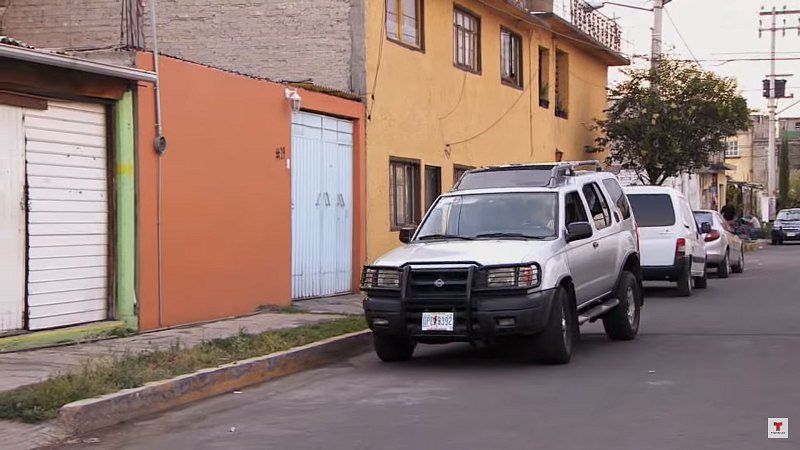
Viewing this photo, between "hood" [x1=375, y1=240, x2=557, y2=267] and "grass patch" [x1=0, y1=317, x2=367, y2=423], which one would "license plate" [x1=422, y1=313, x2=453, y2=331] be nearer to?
"hood" [x1=375, y1=240, x2=557, y2=267]

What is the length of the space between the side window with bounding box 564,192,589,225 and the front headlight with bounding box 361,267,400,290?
209 cm

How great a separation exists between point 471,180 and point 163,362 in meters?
4.95

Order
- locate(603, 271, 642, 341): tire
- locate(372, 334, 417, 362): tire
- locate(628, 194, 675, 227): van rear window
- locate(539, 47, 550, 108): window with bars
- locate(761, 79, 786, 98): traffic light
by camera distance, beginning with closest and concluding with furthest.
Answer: locate(372, 334, 417, 362): tire < locate(603, 271, 642, 341): tire < locate(628, 194, 675, 227): van rear window < locate(539, 47, 550, 108): window with bars < locate(761, 79, 786, 98): traffic light

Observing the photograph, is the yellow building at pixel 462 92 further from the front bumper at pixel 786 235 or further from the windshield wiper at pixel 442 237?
the front bumper at pixel 786 235

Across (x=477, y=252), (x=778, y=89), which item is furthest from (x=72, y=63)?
(x=778, y=89)

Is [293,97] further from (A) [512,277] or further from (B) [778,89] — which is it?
(B) [778,89]

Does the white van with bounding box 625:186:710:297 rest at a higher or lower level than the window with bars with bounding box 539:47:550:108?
lower

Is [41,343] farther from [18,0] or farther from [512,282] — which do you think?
[18,0]

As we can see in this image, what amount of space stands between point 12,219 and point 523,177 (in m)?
5.87

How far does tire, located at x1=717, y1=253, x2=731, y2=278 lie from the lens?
2302cm

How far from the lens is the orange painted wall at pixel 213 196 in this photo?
12.4 m

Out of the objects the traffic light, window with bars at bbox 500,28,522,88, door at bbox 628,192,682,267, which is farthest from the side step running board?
the traffic light

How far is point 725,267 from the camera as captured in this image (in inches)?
913

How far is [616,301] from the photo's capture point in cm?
1206
